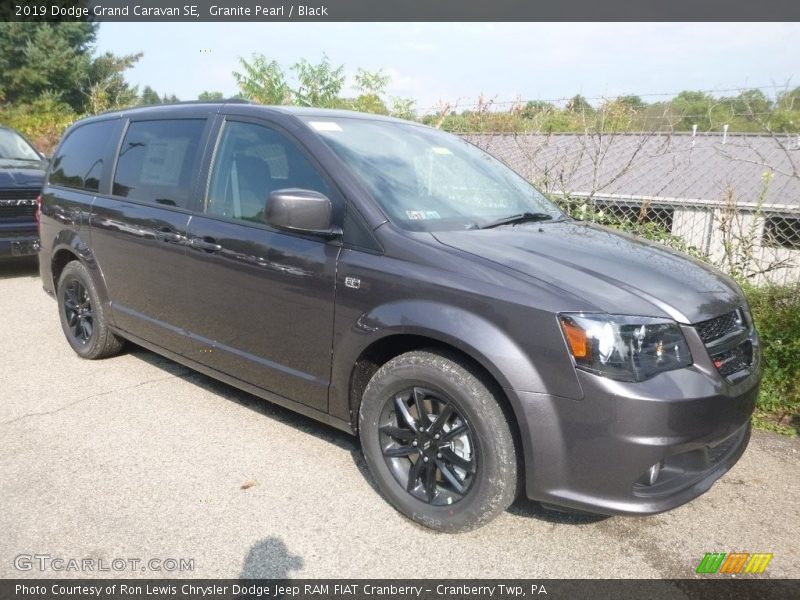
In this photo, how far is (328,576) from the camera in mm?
2461

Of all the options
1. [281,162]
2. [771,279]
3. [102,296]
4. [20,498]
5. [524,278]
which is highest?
[281,162]

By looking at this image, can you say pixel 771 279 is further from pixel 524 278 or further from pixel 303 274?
pixel 303 274

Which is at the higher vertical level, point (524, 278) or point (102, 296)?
point (524, 278)

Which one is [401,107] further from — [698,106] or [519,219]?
[519,219]

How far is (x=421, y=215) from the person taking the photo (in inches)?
118

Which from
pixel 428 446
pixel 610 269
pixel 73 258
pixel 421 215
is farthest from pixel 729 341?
pixel 73 258

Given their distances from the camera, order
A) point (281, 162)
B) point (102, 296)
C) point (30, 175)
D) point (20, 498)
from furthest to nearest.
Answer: point (30, 175) → point (102, 296) → point (281, 162) → point (20, 498)

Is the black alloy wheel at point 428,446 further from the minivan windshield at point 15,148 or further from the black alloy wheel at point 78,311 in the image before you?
the minivan windshield at point 15,148

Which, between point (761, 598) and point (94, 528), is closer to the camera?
point (761, 598)

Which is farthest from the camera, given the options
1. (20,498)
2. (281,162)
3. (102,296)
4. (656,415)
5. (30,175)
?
(30,175)

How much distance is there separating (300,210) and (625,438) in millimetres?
1642

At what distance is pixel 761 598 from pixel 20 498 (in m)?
3.21

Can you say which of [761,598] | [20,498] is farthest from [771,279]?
[20,498]

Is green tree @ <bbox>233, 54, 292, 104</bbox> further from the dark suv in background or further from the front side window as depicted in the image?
the front side window
